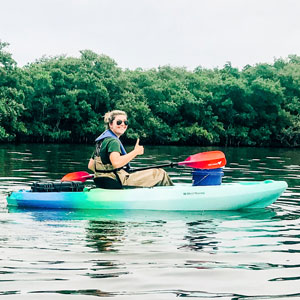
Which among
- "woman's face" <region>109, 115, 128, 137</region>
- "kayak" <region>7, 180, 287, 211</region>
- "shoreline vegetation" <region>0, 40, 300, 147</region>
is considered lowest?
"kayak" <region>7, 180, 287, 211</region>

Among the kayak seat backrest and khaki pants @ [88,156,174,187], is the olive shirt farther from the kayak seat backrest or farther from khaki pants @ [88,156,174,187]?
the kayak seat backrest

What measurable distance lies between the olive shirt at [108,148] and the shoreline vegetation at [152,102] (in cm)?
3771

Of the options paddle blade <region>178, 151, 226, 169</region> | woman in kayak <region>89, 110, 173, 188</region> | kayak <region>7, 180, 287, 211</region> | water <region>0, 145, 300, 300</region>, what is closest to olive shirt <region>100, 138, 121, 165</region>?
woman in kayak <region>89, 110, 173, 188</region>

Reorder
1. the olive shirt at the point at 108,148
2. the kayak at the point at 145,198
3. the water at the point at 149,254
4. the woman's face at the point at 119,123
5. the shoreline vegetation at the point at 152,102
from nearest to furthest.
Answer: the water at the point at 149,254
the olive shirt at the point at 108,148
the woman's face at the point at 119,123
the kayak at the point at 145,198
the shoreline vegetation at the point at 152,102

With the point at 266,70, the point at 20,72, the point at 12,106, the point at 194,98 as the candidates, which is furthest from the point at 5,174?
the point at 266,70

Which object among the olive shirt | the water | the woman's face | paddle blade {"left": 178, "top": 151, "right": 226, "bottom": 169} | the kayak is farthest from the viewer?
paddle blade {"left": 178, "top": 151, "right": 226, "bottom": 169}

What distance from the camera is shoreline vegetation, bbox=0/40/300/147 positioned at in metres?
51.4

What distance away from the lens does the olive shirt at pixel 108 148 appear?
8727 millimetres

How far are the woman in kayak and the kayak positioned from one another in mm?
143

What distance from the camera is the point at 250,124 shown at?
60312 mm

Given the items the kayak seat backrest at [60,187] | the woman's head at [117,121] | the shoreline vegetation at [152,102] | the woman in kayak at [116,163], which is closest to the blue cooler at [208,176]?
the woman in kayak at [116,163]

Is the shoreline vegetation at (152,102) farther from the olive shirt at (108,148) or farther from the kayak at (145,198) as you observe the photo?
the olive shirt at (108,148)

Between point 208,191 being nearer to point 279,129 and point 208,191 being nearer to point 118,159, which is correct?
point 118,159

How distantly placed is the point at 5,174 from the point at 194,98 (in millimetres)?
44851
